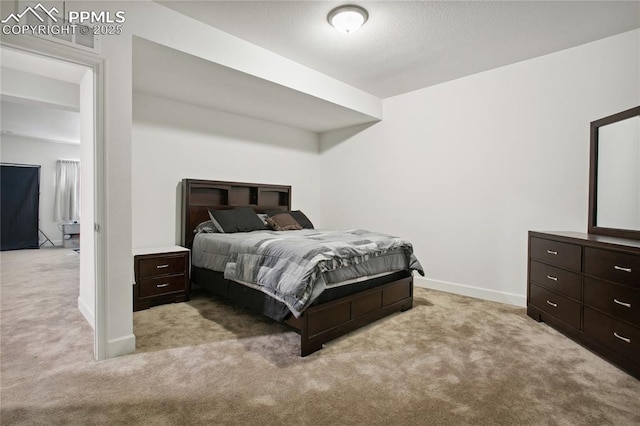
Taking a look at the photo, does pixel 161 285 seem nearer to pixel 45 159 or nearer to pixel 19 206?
pixel 19 206

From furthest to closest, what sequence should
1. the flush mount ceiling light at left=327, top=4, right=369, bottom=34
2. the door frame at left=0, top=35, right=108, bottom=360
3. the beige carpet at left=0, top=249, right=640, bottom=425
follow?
the flush mount ceiling light at left=327, top=4, right=369, bottom=34, the door frame at left=0, top=35, right=108, bottom=360, the beige carpet at left=0, top=249, right=640, bottom=425

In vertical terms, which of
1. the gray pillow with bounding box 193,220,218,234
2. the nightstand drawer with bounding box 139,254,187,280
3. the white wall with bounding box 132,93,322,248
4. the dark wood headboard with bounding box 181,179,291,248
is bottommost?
the nightstand drawer with bounding box 139,254,187,280

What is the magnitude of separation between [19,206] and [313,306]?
27.9 ft

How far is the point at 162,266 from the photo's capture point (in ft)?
11.0

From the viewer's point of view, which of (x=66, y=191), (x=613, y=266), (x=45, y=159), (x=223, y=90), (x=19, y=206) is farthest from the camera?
(x=66, y=191)

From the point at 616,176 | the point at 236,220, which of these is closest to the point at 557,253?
the point at 616,176

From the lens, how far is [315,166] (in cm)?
566

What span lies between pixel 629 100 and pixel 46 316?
229 inches

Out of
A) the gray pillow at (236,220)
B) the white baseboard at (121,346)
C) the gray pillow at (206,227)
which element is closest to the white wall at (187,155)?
the gray pillow at (206,227)

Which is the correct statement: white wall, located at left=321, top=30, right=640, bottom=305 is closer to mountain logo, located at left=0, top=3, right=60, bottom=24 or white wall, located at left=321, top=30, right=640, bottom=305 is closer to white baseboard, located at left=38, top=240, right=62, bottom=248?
mountain logo, located at left=0, top=3, right=60, bottom=24

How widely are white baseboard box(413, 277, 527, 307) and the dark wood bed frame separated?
0.97 meters

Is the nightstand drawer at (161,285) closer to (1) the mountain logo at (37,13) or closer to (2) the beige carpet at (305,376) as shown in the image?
(2) the beige carpet at (305,376)

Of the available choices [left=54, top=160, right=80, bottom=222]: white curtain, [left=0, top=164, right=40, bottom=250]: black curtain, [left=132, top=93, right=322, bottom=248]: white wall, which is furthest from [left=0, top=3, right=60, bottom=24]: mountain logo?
[left=54, top=160, right=80, bottom=222]: white curtain

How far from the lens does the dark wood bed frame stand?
235cm
